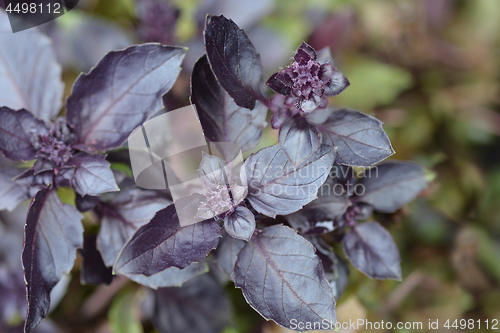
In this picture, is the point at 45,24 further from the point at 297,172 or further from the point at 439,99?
the point at 439,99

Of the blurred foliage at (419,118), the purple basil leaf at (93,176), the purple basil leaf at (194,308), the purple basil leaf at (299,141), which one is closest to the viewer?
the purple basil leaf at (299,141)

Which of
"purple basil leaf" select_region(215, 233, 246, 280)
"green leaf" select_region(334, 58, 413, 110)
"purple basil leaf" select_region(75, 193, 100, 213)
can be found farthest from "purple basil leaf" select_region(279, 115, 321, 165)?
"green leaf" select_region(334, 58, 413, 110)

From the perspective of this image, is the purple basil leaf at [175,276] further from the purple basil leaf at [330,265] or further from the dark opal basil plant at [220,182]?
the purple basil leaf at [330,265]

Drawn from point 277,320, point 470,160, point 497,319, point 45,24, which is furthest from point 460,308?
point 45,24

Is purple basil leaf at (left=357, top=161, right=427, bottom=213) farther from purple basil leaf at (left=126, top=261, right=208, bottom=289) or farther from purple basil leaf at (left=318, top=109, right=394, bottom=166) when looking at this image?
purple basil leaf at (left=126, top=261, right=208, bottom=289)

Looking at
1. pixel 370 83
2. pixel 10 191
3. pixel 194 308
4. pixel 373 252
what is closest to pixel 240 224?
pixel 373 252

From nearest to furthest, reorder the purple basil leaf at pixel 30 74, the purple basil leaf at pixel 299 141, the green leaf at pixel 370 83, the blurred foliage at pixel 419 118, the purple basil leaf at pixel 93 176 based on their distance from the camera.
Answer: the purple basil leaf at pixel 299 141
the purple basil leaf at pixel 93 176
the purple basil leaf at pixel 30 74
the blurred foliage at pixel 419 118
the green leaf at pixel 370 83

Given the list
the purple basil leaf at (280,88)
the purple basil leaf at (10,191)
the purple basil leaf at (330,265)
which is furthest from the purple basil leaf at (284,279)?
the purple basil leaf at (10,191)

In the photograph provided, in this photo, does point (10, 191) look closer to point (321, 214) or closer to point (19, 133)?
point (19, 133)
